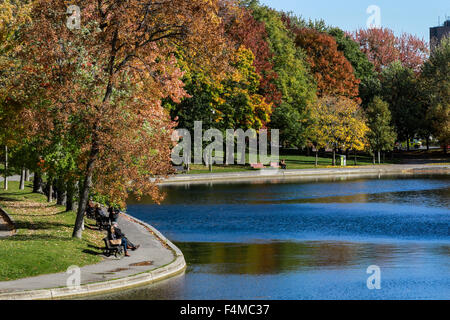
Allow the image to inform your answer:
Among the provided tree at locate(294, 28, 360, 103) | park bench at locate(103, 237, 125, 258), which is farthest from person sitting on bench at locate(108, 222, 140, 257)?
tree at locate(294, 28, 360, 103)

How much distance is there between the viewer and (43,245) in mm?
24219

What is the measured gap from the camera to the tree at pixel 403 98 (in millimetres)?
105125

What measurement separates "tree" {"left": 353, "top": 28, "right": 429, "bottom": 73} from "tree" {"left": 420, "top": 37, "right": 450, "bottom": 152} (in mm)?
27578

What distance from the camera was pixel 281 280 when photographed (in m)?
20.6

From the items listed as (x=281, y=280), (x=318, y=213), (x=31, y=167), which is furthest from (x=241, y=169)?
(x=281, y=280)

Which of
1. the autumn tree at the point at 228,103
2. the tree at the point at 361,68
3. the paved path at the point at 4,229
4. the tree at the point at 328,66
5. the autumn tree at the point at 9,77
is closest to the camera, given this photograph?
the paved path at the point at 4,229

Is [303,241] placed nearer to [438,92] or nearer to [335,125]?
→ [335,125]

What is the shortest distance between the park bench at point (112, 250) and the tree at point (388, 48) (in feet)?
387

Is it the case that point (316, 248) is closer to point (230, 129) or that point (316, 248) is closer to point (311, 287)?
point (311, 287)

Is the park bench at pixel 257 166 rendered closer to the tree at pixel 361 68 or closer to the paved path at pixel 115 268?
the tree at pixel 361 68

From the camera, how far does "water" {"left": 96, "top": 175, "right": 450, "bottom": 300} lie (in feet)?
64.1

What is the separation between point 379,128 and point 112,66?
7379 cm

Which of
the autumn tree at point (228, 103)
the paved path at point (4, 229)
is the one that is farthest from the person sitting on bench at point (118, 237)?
the autumn tree at point (228, 103)
